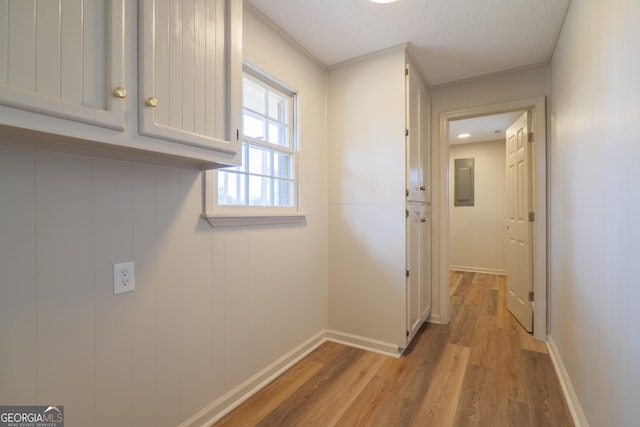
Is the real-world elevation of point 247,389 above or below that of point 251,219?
below

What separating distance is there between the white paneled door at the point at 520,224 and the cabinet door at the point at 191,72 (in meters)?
2.77

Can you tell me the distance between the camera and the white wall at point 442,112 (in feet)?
9.05

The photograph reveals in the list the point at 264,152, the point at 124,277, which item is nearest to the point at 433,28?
the point at 264,152

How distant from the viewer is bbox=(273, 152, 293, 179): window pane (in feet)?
7.04

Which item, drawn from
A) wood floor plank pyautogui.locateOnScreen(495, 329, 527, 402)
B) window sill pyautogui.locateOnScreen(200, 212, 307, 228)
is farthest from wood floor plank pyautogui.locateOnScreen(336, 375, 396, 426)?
window sill pyautogui.locateOnScreen(200, 212, 307, 228)

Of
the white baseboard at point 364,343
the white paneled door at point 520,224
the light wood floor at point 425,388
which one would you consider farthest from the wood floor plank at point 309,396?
the white paneled door at point 520,224

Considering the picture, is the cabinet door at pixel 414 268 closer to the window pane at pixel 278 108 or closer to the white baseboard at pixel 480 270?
the window pane at pixel 278 108

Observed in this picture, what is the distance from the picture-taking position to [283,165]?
222cm

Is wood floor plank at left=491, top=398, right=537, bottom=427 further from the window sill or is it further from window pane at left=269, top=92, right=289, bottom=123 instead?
window pane at left=269, top=92, right=289, bottom=123

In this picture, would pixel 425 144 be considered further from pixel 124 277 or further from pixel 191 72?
pixel 124 277

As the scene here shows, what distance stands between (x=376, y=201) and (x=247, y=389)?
1631 millimetres

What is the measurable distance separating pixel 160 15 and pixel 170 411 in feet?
5.59

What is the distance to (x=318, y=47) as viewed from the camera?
2.28 m

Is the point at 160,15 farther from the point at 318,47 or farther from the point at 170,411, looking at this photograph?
the point at 170,411
